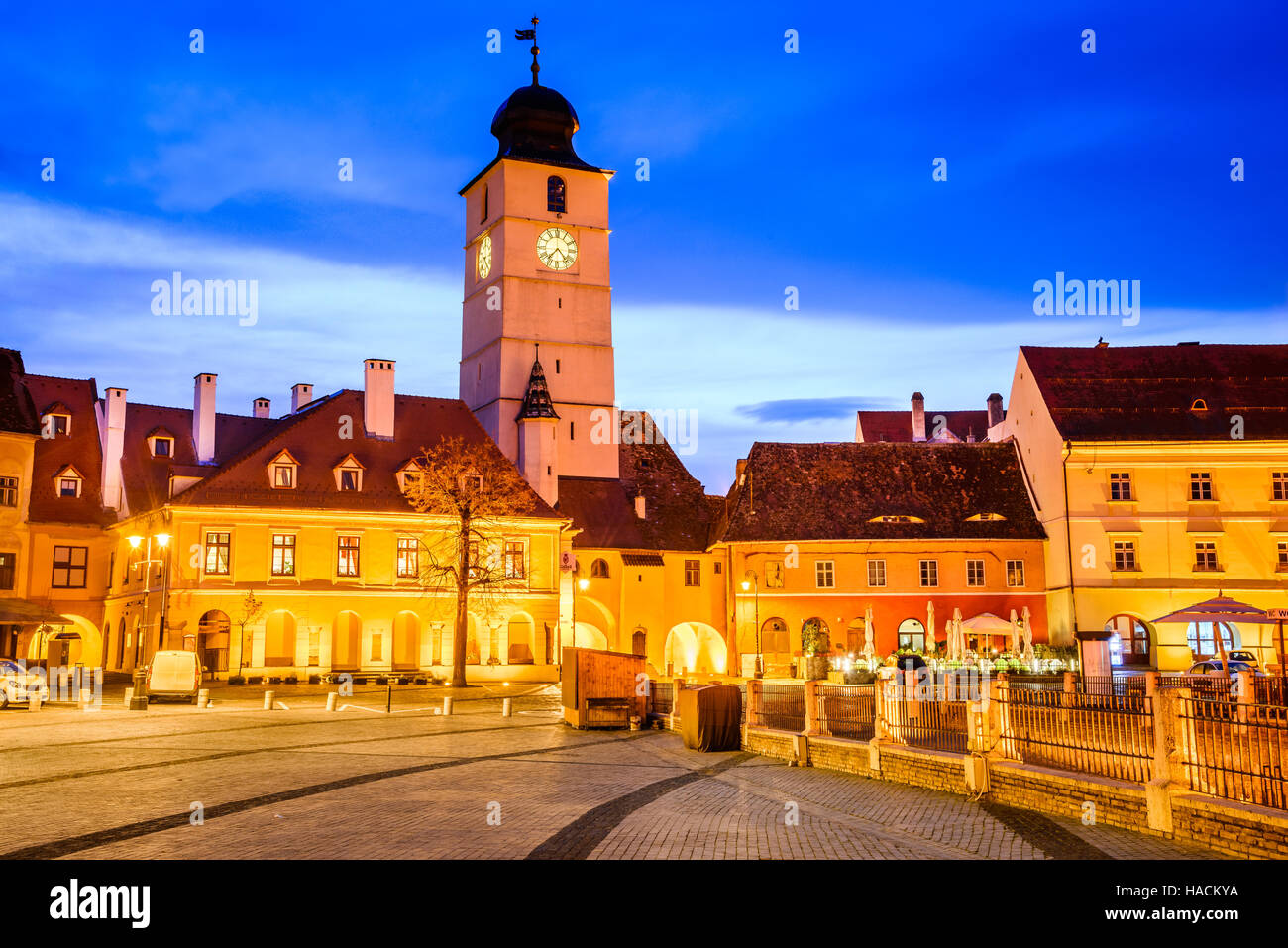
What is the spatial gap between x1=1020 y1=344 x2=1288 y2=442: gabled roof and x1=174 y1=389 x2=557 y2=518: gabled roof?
2453cm

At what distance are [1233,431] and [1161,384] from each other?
13.3 ft

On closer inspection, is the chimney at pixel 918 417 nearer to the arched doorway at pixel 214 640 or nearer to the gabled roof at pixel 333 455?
the gabled roof at pixel 333 455

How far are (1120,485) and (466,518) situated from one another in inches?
1151

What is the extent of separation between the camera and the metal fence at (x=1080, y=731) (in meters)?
15.0

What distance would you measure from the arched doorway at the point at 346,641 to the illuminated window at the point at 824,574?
68.8 feet

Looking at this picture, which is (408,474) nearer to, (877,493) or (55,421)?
(55,421)

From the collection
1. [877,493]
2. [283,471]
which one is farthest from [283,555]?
[877,493]

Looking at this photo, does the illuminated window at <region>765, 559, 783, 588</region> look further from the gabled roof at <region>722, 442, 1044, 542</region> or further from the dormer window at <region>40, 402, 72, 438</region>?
the dormer window at <region>40, 402, 72, 438</region>

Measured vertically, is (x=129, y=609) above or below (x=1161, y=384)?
below

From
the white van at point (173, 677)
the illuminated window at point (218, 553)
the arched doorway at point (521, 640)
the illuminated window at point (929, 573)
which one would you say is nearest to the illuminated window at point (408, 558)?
the arched doorway at point (521, 640)

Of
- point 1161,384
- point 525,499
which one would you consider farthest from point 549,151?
point 1161,384

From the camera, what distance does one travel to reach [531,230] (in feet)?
227

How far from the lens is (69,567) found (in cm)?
5269
